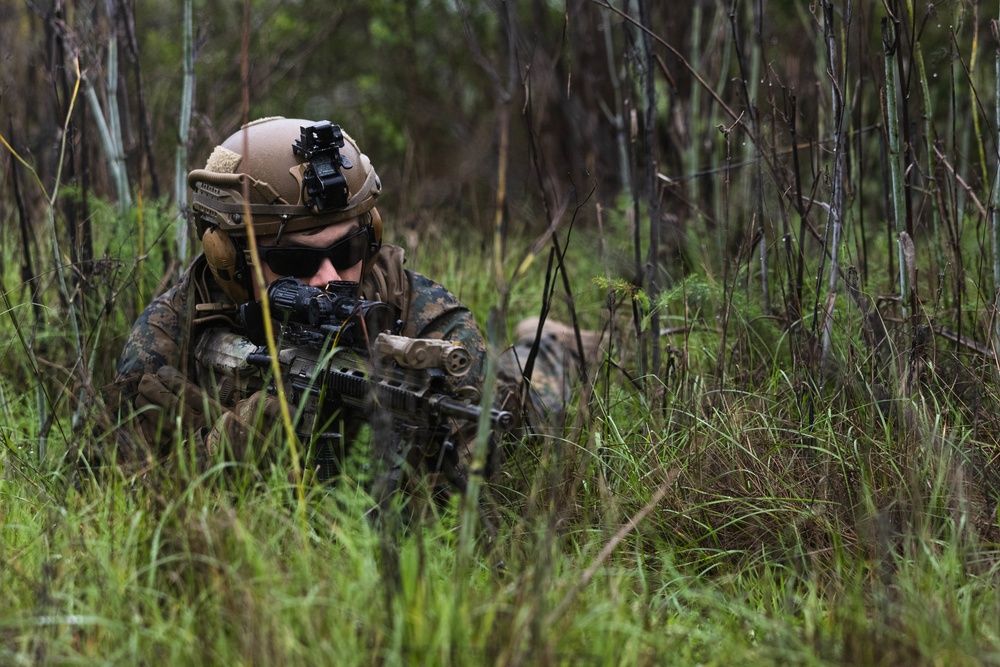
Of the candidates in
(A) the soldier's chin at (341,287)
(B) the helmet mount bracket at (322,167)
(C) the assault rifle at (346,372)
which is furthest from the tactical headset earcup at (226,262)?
(A) the soldier's chin at (341,287)

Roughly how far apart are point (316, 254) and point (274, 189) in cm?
22

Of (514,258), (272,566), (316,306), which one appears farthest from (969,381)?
(514,258)

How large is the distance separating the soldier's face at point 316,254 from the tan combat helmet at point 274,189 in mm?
27

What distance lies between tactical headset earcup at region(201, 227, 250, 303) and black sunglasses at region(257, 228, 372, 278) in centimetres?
9

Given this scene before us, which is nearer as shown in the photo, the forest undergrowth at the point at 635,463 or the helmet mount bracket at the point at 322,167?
the forest undergrowth at the point at 635,463

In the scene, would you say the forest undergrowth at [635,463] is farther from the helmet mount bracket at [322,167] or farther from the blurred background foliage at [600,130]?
the helmet mount bracket at [322,167]

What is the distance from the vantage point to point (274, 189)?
2.93 metres

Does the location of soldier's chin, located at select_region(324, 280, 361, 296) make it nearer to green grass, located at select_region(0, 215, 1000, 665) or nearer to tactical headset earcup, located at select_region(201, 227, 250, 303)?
tactical headset earcup, located at select_region(201, 227, 250, 303)

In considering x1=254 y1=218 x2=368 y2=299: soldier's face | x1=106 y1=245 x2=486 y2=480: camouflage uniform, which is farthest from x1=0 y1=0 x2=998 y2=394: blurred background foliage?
x1=254 y1=218 x2=368 y2=299: soldier's face

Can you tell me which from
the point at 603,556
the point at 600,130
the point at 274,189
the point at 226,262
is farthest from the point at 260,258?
the point at 600,130

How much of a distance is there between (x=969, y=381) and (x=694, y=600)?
1.15 m

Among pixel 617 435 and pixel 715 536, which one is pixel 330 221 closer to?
pixel 617 435

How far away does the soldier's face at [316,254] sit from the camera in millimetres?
2930

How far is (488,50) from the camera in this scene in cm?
884
